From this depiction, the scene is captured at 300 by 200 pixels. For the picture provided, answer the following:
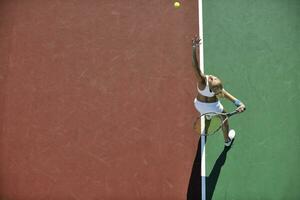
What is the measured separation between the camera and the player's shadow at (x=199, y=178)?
6.36 metres

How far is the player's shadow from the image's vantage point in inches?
250

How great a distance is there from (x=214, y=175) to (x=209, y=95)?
1434mm

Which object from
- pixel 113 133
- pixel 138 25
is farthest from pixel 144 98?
pixel 138 25

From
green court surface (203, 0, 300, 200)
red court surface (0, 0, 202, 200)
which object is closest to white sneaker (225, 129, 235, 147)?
green court surface (203, 0, 300, 200)

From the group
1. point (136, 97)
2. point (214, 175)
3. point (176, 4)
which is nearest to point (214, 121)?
point (214, 175)

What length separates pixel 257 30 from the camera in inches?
305

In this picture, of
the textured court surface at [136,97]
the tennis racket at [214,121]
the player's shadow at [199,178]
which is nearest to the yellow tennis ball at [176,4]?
the textured court surface at [136,97]

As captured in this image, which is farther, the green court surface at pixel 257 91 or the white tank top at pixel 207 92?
the green court surface at pixel 257 91

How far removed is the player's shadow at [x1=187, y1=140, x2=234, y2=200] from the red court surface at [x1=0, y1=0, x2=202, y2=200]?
4.7 inches

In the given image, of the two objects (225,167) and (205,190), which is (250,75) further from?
(205,190)

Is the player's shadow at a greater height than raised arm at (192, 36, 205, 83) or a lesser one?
lesser

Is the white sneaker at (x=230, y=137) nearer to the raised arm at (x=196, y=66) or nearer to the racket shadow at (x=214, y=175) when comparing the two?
the racket shadow at (x=214, y=175)

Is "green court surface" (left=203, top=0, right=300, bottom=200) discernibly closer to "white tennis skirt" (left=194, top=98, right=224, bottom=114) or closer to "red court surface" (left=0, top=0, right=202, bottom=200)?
"red court surface" (left=0, top=0, right=202, bottom=200)

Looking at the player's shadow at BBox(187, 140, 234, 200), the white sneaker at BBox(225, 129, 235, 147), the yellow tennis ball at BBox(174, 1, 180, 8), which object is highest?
the yellow tennis ball at BBox(174, 1, 180, 8)
